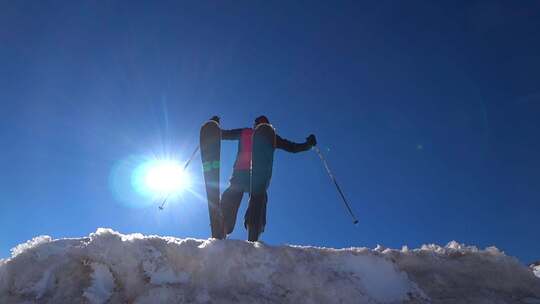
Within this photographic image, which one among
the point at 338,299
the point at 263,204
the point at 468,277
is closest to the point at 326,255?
the point at 338,299

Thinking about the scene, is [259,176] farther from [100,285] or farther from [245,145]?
[100,285]

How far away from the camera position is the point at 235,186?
807 centimetres

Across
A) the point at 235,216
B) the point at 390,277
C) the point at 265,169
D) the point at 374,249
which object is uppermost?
the point at 265,169

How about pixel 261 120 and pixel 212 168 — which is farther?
pixel 261 120

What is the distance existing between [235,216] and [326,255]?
9.26ft

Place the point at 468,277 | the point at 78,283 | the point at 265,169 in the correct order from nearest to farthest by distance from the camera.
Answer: the point at 78,283, the point at 468,277, the point at 265,169

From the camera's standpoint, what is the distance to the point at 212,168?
723 centimetres

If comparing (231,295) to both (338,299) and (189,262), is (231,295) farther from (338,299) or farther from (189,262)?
(338,299)

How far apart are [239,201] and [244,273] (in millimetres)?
3266

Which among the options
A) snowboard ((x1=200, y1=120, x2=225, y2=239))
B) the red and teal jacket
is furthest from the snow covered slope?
the red and teal jacket

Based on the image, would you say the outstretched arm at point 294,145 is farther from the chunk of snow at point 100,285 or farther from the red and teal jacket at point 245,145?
the chunk of snow at point 100,285

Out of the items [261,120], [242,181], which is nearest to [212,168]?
[242,181]

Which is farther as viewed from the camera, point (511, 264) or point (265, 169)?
point (265, 169)

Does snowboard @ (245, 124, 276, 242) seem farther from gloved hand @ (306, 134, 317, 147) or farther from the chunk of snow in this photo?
the chunk of snow
